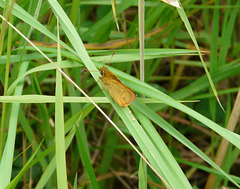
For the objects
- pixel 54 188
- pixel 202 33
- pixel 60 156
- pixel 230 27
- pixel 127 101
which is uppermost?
pixel 202 33

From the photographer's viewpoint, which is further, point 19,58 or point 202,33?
point 202,33

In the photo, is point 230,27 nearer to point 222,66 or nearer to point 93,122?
point 222,66

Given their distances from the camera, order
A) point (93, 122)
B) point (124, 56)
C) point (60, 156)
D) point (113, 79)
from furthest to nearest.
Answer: point (93, 122)
point (124, 56)
point (113, 79)
point (60, 156)

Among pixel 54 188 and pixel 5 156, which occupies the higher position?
pixel 5 156

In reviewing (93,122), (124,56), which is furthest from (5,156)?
(93,122)

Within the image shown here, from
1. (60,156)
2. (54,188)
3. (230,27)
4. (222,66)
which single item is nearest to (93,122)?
(54,188)

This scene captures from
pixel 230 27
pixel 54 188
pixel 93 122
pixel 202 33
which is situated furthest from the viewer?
pixel 202 33
